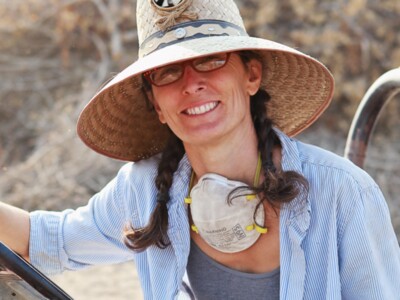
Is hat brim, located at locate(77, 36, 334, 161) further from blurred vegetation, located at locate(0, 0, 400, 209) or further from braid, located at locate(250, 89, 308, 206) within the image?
blurred vegetation, located at locate(0, 0, 400, 209)

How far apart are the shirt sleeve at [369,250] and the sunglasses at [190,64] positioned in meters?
0.48

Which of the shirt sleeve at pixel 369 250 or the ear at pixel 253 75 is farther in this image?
the ear at pixel 253 75

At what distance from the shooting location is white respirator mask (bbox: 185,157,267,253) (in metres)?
2.04

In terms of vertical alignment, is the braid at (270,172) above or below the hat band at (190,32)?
below

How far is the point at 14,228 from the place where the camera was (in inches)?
86.6

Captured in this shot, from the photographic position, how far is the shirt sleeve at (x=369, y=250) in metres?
1.92

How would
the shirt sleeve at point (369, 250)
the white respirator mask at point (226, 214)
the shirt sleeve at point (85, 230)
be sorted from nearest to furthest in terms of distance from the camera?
the shirt sleeve at point (369, 250) → the white respirator mask at point (226, 214) → the shirt sleeve at point (85, 230)

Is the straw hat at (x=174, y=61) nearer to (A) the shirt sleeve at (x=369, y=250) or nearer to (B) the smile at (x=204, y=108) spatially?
(B) the smile at (x=204, y=108)

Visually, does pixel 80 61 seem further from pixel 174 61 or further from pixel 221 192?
pixel 174 61

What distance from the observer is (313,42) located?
6.51 meters

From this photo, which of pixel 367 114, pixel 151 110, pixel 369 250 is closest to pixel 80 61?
pixel 151 110

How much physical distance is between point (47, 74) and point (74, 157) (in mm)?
1579

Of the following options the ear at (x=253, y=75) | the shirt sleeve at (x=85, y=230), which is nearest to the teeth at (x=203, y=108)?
the ear at (x=253, y=75)

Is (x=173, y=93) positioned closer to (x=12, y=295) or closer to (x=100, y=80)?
(x=12, y=295)
